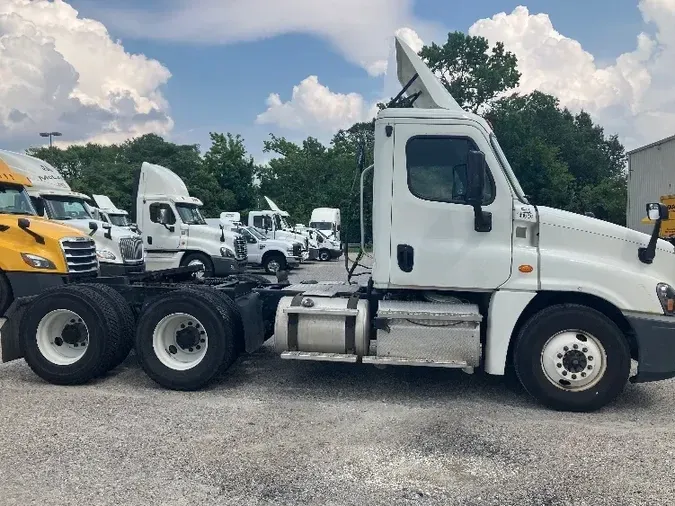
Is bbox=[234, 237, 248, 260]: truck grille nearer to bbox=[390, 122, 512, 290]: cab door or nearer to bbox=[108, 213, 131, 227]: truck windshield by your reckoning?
bbox=[108, 213, 131, 227]: truck windshield

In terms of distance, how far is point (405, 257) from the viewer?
629cm

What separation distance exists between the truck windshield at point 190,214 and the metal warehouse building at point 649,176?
49.1 ft

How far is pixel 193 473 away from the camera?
177 inches

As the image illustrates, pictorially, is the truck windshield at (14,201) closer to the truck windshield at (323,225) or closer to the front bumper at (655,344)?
the front bumper at (655,344)

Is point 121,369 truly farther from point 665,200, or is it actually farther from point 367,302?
point 665,200

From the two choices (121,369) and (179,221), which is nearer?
(121,369)

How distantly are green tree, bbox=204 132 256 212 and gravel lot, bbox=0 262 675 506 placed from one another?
43197 mm

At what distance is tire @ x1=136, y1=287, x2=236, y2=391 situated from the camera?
257 inches

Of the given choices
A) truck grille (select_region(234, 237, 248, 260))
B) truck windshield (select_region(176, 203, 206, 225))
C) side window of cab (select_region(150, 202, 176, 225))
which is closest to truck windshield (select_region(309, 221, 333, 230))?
truck grille (select_region(234, 237, 248, 260))

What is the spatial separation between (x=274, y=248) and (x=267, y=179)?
109 feet

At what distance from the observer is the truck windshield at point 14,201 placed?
1123 centimetres

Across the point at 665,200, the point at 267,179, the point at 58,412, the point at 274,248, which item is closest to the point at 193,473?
the point at 58,412

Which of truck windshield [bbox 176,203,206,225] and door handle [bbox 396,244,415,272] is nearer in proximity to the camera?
door handle [bbox 396,244,415,272]

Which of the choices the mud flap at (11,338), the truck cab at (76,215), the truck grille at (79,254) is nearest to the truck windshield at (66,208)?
the truck cab at (76,215)
